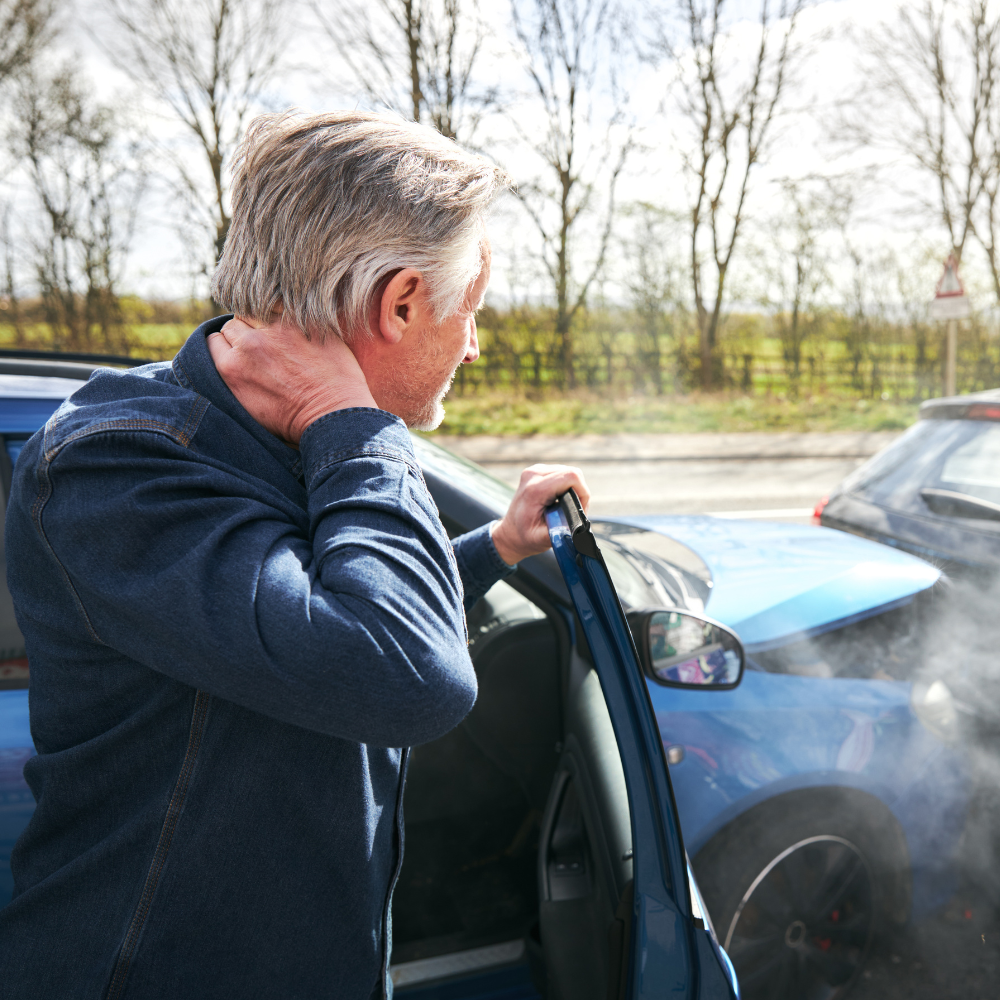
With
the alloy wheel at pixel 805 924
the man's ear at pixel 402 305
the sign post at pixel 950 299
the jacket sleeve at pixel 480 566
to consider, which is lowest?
the alloy wheel at pixel 805 924

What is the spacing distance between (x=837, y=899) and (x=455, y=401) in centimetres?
1338

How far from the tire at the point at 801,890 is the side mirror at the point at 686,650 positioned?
1.15 ft

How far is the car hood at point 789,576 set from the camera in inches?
77.4

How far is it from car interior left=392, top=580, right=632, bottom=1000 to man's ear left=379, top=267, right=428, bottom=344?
83 centimetres

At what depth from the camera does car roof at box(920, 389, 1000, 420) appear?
10.2ft

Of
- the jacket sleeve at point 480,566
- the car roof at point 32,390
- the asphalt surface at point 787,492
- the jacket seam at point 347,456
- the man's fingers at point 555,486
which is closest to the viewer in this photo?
the jacket seam at point 347,456

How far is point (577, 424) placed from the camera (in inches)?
561

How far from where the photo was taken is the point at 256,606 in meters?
0.76

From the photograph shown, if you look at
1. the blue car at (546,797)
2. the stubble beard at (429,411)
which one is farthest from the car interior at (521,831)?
the stubble beard at (429,411)

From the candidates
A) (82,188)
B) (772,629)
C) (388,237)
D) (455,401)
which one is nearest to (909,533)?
(772,629)

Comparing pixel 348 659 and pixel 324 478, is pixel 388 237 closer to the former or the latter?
pixel 324 478

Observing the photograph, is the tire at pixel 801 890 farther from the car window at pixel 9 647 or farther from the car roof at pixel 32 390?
the car roof at pixel 32 390

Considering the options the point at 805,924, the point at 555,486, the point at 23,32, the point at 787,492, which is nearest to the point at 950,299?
the point at 787,492

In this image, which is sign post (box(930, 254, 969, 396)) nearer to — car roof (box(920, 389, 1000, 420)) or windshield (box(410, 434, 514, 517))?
car roof (box(920, 389, 1000, 420))
